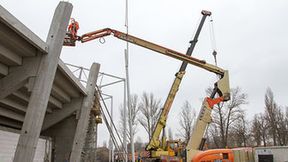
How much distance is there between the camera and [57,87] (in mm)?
15430

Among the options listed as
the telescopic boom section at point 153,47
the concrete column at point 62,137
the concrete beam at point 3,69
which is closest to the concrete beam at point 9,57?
the concrete beam at point 3,69

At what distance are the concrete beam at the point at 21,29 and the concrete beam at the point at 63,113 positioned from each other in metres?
9.15

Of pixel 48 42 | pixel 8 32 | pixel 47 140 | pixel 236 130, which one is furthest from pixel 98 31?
pixel 236 130

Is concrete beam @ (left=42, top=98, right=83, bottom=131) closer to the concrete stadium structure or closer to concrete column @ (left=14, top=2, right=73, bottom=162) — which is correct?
the concrete stadium structure

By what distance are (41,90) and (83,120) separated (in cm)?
886

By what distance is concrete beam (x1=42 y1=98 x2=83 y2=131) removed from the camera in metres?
18.7

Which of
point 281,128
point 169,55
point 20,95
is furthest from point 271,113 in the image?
point 20,95

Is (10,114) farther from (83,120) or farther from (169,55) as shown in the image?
(169,55)

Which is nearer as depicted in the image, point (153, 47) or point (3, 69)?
point (3, 69)

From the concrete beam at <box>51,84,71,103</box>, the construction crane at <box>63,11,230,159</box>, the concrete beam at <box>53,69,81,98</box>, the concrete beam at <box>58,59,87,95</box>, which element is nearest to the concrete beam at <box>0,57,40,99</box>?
the concrete beam at <box>58,59,87,95</box>

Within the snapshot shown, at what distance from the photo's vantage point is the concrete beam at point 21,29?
790cm

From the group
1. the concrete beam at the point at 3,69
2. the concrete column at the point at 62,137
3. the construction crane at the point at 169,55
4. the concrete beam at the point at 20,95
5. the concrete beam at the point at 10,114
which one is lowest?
the concrete column at the point at 62,137

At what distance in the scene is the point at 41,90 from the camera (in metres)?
9.43

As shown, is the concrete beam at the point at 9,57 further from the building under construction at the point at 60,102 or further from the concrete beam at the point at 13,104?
the concrete beam at the point at 13,104
